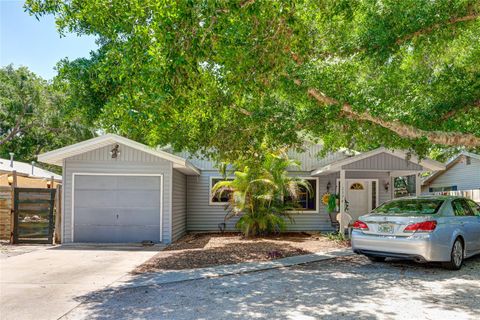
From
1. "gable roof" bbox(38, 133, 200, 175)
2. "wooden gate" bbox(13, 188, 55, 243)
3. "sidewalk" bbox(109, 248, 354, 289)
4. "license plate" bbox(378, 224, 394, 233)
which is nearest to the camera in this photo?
"sidewalk" bbox(109, 248, 354, 289)

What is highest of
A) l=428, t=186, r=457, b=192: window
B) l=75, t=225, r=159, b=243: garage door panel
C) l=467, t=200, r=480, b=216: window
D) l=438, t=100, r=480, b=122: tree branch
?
l=438, t=100, r=480, b=122: tree branch

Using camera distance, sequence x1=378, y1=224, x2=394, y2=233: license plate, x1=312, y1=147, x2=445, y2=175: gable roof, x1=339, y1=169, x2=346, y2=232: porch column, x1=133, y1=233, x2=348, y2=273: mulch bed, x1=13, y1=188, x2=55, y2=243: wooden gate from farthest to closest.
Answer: x1=339, y1=169, x2=346, y2=232: porch column → x1=312, y1=147, x2=445, y2=175: gable roof → x1=13, y1=188, x2=55, y2=243: wooden gate → x1=133, y1=233, x2=348, y2=273: mulch bed → x1=378, y1=224, x2=394, y2=233: license plate

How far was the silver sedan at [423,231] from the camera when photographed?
7.32m

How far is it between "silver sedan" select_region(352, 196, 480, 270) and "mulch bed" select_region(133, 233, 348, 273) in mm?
2457

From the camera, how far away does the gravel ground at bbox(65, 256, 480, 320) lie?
5.13 meters

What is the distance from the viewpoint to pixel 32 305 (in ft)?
18.3

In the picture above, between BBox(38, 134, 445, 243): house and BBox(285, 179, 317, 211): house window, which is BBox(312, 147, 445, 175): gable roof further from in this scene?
BBox(285, 179, 317, 211): house window

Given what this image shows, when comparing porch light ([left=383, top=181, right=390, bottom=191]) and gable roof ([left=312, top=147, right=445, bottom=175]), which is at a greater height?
gable roof ([left=312, top=147, right=445, bottom=175])

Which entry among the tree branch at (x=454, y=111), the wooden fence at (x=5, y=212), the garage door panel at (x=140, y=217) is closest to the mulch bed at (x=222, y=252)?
the garage door panel at (x=140, y=217)

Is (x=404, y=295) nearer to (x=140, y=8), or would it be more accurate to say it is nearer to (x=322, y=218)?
(x=140, y=8)

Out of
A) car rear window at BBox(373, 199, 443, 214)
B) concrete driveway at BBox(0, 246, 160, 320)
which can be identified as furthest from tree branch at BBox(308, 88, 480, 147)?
concrete driveway at BBox(0, 246, 160, 320)

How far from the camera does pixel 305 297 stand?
592 centimetres

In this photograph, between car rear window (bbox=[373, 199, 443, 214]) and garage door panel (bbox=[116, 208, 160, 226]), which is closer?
car rear window (bbox=[373, 199, 443, 214])

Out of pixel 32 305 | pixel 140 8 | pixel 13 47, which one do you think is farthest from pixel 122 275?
pixel 13 47
